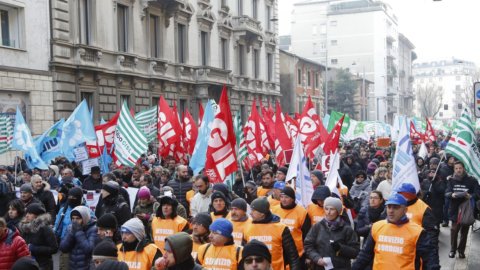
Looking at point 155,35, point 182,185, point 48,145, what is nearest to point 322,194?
point 182,185

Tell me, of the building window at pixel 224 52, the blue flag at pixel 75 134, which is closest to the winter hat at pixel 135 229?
the blue flag at pixel 75 134

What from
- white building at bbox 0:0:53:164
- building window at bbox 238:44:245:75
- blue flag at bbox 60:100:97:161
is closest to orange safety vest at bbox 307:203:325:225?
blue flag at bbox 60:100:97:161

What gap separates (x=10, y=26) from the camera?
18531mm

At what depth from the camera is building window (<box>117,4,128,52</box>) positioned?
23.4 metres

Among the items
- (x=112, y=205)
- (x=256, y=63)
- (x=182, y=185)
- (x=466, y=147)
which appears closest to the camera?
(x=112, y=205)

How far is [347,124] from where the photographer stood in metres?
24.9

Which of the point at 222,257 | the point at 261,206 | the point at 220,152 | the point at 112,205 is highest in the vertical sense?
the point at 220,152

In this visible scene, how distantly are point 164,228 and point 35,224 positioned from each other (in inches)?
54.1

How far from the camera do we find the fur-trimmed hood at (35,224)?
6.38 metres

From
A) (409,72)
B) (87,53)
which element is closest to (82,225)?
(87,53)

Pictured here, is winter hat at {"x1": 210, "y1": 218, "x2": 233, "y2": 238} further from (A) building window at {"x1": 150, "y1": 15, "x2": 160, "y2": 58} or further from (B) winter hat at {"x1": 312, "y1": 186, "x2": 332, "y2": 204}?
(A) building window at {"x1": 150, "y1": 15, "x2": 160, "y2": 58}

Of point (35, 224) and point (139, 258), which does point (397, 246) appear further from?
point (35, 224)

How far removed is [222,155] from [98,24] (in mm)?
14972

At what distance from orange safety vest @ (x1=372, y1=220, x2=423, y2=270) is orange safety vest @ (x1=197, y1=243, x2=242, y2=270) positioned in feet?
4.31
